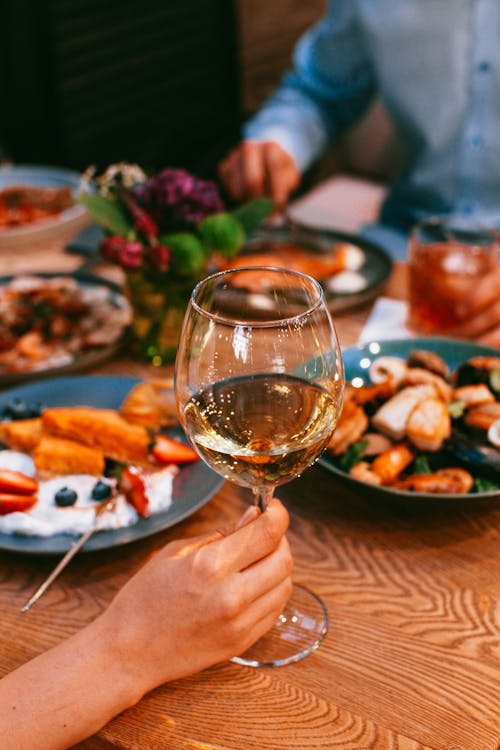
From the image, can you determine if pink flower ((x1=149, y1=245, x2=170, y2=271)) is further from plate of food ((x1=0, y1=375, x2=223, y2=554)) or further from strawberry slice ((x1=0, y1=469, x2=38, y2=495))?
strawberry slice ((x1=0, y1=469, x2=38, y2=495))

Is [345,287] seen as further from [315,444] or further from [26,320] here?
[315,444]

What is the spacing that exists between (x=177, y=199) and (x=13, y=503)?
600 mm

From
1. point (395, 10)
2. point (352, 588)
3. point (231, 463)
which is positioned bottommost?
point (352, 588)

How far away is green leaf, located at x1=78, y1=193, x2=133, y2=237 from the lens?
4.36 feet

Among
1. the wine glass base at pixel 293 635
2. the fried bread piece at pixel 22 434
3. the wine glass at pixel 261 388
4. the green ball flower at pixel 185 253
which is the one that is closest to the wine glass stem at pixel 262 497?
the wine glass at pixel 261 388

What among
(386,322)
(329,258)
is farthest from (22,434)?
(329,258)

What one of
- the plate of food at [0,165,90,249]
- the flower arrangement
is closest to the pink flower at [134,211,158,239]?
the flower arrangement

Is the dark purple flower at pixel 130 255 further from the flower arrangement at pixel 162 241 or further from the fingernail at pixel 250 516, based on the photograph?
the fingernail at pixel 250 516

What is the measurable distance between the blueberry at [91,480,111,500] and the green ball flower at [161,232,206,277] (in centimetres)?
45

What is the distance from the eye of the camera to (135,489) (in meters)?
0.96

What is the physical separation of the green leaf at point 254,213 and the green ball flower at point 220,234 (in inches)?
4.0

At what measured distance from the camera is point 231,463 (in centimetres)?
75

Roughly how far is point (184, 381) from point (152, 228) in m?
0.62

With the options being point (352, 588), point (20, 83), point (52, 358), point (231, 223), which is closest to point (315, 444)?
point (352, 588)
